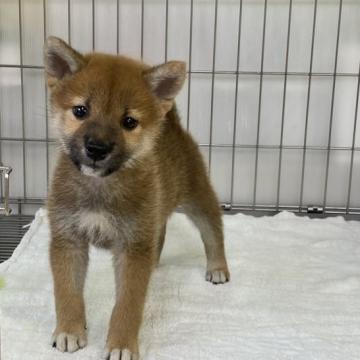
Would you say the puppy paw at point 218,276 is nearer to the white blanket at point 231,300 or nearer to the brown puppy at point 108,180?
the white blanket at point 231,300

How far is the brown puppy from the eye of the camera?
4.65ft

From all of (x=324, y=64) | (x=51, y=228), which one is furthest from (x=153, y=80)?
(x=324, y=64)

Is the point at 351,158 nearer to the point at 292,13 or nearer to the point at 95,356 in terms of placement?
the point at 292,13

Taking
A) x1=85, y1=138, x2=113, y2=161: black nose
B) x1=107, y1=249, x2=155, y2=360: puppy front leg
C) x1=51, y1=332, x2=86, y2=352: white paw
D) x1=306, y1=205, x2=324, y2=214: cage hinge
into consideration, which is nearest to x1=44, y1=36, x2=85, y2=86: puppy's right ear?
x1=85, y1=138, x2=113, y2=161: black nose

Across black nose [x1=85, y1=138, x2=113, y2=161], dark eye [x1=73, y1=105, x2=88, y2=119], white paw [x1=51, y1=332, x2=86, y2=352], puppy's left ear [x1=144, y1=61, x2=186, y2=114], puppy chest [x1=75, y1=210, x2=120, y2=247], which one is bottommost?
white paw [x1=51, y1=332, x2=86, y2=352]

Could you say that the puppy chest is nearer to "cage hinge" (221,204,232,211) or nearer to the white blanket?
the white blanket

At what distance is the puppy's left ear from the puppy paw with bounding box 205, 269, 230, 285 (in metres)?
0.66

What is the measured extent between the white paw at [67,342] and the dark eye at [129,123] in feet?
1.80

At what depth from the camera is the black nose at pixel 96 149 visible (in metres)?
1.35

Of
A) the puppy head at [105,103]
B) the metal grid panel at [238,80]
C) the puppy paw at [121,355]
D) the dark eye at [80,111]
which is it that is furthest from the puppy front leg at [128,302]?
the metal grid panel at [238,80]

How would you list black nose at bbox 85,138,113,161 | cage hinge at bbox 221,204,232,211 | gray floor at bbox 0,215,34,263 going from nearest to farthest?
1. black nose at bbox 85,138,113,161
2. gray floor at bbox 0,215,34,263
3. cage hinge at bbox 221,204,232,211

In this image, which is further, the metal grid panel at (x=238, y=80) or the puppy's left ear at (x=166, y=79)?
the metal grid panel at (x=238, y=80)

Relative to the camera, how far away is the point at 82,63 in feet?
4.91

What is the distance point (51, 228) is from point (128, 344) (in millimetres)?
376
